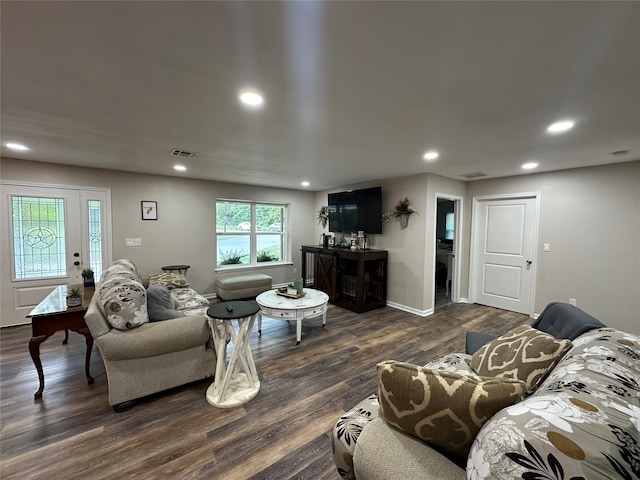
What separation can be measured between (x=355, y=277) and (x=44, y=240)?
16.1 feet

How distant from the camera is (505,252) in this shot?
466cm

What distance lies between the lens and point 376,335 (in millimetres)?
3598

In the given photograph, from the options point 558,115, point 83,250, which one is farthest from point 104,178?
point 558,115

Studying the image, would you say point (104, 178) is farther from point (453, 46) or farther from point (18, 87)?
point (453, 46)

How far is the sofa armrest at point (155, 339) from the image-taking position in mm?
2029

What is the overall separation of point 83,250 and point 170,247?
121 centimetres

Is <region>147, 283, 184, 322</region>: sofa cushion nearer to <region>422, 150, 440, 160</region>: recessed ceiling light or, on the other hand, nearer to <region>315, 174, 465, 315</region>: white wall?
<region>422, 150, 440, 160</region>: recessed ceiling light

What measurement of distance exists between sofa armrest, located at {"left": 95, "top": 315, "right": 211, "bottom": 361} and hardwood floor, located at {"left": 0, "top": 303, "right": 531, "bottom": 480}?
45 centimetres

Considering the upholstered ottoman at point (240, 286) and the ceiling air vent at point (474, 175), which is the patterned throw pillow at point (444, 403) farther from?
the upholstered ottoman at point (240, 286)

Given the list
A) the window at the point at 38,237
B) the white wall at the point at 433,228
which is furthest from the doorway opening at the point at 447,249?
the window at the point at 38,237

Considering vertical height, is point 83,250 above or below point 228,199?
below

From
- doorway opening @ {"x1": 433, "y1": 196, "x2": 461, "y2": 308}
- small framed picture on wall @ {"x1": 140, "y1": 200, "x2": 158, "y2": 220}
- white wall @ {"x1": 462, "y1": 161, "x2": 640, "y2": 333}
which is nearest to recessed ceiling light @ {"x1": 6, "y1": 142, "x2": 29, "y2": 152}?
small framed picture on wall @ {"x1": 140, "y1": 200, "x2": 158, "y2": 220}

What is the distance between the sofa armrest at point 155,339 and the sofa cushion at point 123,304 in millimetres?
67

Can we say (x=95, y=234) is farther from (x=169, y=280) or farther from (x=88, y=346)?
(x=88, y=346)
